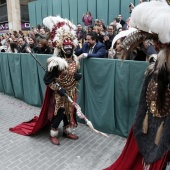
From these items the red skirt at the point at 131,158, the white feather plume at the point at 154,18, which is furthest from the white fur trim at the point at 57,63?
the white feather plume at the point at 154,18

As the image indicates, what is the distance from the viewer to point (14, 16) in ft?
60.4

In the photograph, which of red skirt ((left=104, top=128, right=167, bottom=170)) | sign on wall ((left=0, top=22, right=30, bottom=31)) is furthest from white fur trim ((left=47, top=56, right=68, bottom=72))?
sign on wall ((left=0, top=22, right=30, bottom=31))

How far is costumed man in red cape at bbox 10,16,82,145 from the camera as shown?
10.3ft

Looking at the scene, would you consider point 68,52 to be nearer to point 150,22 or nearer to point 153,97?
point 153,97

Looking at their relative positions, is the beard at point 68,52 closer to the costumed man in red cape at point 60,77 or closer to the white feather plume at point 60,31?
the costumed man in red cape at point 60,77

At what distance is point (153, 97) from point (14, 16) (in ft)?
61.4

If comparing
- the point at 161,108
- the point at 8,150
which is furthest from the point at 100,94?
the point at 161,108

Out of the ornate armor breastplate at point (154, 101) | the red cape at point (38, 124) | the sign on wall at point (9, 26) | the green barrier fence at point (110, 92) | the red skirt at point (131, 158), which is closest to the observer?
the ornate armor breastplate at point (154, 101)

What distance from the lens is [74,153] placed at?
3.20 m

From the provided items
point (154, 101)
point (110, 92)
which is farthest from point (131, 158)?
point (110, 92)

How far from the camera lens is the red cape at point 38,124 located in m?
3.48

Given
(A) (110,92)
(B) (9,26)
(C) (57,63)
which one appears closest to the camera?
(C) (57,63)

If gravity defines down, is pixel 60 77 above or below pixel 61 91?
above

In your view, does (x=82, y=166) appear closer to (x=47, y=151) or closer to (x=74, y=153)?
(x=74, y=153)
